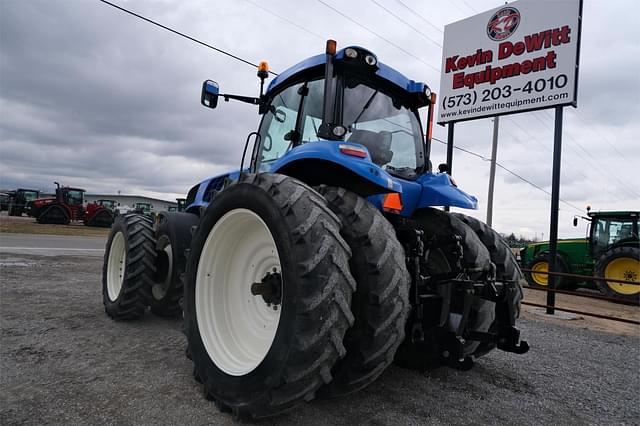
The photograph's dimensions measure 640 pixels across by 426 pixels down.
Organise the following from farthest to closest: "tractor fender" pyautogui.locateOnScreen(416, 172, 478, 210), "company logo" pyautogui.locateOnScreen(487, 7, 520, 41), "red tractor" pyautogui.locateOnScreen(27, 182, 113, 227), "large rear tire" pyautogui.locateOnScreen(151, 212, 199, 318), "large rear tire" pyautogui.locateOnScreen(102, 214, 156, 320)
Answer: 1. "red tractor" pyautogui.locateOnScreen(27, 182, 113, 227)
2. "company logo" pyautogui.locateOnScreen(487, 7, 520, 41)
3. "large rear tire" pyautogui.locateOnScreen(151, 212, 199, 318)
4. "large rear tire" pyautogui.locateOnScreen(102, 214, 156, 320)
5. "tractor fender" pyautogui.locateOnScreen(416, 172, 478, 210)

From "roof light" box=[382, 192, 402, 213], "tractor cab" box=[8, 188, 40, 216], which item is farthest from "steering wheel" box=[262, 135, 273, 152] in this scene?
"tractor cab" box=[8, 188, 40, 216]

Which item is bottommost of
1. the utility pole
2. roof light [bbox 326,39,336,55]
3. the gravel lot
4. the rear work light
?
the gravel lot

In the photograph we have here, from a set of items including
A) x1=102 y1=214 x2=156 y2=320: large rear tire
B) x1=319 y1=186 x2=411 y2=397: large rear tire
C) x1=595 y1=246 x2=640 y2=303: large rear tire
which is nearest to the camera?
x1=319 y1=186 x2=411 y2=397: large rear tire

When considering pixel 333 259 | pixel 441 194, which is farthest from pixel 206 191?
pixel 333 259

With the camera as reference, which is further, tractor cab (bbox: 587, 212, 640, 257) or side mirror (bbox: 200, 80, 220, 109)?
tractor cab (bbox: 587, 212, 640, 257)

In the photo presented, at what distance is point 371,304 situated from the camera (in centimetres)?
203

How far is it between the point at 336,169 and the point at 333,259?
2.70 ft

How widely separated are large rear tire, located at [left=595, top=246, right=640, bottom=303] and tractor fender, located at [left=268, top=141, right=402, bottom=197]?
9992 mm

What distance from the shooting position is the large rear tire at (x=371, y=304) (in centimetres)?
202

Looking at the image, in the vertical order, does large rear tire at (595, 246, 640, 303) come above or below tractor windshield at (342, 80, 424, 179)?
below

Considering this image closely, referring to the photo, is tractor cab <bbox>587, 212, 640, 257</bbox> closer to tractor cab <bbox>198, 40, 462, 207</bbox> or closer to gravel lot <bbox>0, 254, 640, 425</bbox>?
gravel lot <bbox>0, 254, 640, 425</bbox>

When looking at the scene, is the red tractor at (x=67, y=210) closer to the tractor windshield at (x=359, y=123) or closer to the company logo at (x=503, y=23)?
the company logo at (x=503, y=23)

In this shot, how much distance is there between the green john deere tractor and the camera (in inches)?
388

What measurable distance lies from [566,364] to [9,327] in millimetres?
5146
